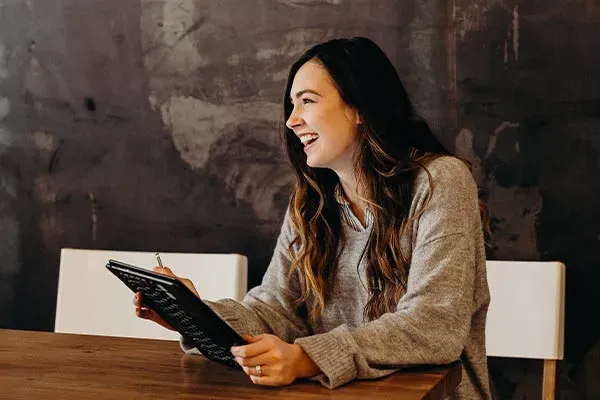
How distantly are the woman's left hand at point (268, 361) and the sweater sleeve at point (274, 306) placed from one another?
320 mm

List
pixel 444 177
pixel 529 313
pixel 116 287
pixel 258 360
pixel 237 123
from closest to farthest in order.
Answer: pixel 258 360
pixel 444 177
pixel 529 313
pixel 116 287
pixel 237 123

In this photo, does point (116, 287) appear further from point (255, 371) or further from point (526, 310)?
point (255, 371)

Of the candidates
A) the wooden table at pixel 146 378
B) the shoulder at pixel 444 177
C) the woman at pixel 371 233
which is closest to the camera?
the wooden table at pixel 146 378

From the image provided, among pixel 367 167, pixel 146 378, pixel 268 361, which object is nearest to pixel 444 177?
pixel 367 167

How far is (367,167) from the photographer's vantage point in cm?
191

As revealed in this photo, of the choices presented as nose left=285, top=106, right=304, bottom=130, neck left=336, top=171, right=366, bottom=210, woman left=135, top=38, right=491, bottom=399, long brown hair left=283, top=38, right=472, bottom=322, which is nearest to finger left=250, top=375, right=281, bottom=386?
woman left=135, top=38, right=491, bottom=399

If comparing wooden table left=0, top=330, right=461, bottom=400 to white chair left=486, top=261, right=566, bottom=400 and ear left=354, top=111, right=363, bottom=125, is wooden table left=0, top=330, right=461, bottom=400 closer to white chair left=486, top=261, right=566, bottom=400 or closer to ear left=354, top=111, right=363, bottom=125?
ear left=354, top=111, right=363, bottom=125

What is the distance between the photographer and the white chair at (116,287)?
2.62 m

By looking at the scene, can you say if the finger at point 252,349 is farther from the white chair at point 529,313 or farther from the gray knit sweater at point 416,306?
the white chair at point 529,313

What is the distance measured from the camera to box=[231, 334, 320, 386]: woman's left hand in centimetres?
144

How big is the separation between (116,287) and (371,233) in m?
1.15

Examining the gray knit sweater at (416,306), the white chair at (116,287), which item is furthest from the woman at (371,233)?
the white chair at (116,287)

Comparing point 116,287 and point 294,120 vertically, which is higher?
point 294,120

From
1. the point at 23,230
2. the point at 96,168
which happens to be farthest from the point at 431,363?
the point at 23,230
